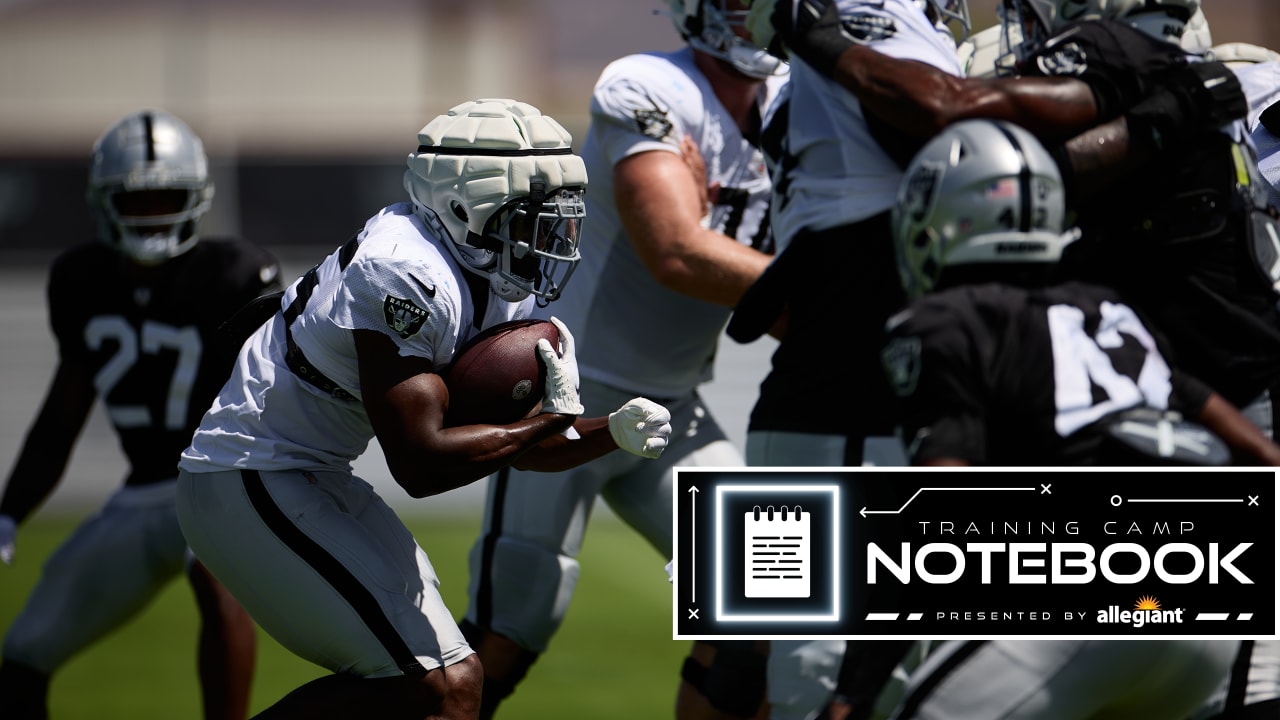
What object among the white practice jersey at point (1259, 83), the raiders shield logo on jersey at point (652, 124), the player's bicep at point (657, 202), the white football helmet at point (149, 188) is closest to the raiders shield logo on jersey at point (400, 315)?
the player's bicep at point (657, 202)

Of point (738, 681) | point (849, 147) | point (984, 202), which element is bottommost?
point (738, 681)

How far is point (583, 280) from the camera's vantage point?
14.6 ft

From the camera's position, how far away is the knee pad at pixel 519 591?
4.29 meters

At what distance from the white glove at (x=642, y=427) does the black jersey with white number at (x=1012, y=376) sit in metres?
0.70

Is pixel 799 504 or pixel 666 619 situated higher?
pixel 799 504

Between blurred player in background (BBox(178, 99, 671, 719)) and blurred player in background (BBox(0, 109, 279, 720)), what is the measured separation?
1.28m

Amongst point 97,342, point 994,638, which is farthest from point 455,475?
point 97,342

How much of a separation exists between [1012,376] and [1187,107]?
2.67 ft

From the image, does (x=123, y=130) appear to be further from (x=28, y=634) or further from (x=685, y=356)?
(x=685, y=356)

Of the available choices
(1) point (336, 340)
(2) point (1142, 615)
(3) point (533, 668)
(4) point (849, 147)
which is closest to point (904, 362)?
(2) point (1142, 615)

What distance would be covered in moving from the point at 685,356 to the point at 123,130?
86.8 inches

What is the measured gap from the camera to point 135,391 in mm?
5086

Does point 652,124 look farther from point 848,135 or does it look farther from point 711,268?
point 848,135

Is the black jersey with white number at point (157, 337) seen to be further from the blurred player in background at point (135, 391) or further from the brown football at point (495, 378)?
the brown football at point (495, 378)
